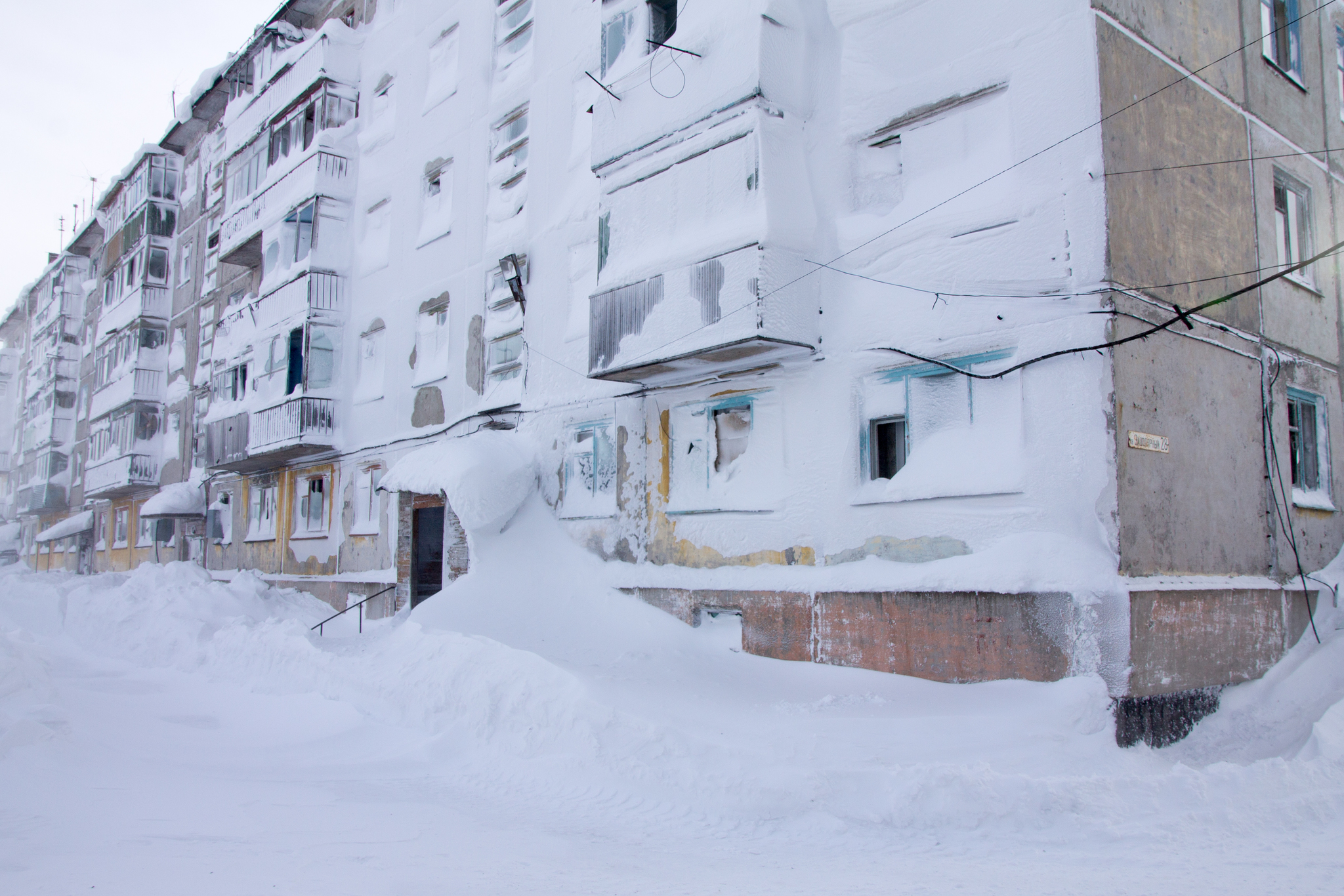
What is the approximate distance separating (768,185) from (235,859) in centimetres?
824

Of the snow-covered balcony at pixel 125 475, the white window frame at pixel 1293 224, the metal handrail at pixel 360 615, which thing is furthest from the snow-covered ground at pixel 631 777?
the snow-covered balcony at pixel 125 475

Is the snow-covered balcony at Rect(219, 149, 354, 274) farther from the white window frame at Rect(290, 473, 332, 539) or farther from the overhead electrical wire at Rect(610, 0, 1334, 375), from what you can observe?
the overhead electrical wire at Rect(610, 0, 1334, 375)

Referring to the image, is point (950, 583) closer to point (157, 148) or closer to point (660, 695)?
point (660, 695)

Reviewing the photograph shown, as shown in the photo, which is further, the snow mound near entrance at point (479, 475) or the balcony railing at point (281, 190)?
the balcony railing at point (281, 190)

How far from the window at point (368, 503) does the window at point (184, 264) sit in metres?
16.5

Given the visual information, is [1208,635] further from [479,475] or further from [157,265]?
[157,265]

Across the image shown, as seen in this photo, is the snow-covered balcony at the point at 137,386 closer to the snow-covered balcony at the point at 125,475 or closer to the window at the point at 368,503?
the snow-covered balcony at the point at 125,475

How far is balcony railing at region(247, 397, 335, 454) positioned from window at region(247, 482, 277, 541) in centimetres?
288

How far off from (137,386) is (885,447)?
29.5 metres

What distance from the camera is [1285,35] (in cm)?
1290

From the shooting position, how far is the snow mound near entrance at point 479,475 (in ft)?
45.3

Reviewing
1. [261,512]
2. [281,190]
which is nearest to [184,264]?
[281,190]

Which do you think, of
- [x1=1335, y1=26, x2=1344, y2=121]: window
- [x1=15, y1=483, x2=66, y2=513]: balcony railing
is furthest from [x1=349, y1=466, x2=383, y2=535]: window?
[x1=15, y1=483, x2=66, y2=513]: balcony railing

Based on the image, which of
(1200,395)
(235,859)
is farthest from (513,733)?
(1200,395)
